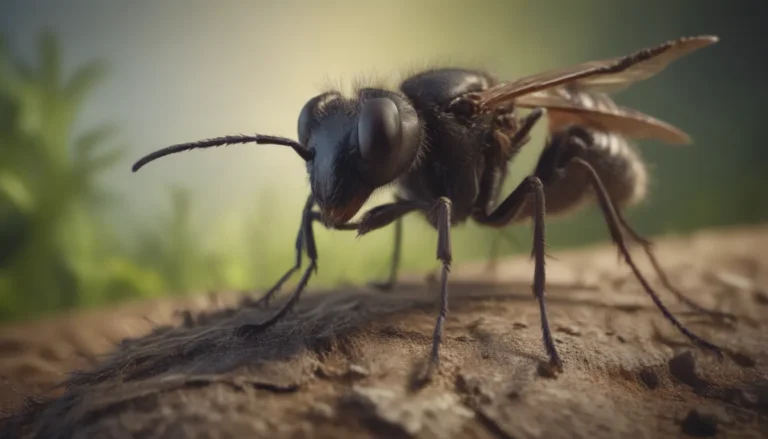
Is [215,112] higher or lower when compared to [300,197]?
higher

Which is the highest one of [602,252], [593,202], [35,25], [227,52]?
[35,25]

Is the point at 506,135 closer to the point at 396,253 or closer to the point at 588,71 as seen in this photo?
the point at 588,71

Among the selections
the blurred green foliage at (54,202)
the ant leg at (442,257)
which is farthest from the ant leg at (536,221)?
the blurred green foliage at (54,202)

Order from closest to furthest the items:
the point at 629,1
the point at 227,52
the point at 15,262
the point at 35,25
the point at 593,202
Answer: the point at 593,202, the point at 15,262, the point at 35,25, the point at 227,52, the point at 629,1

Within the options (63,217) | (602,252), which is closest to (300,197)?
(63,217)

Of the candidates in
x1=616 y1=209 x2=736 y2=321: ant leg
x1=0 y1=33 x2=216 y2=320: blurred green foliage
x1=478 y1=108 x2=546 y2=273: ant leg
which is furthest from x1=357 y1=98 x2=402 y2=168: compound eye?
x1=0 y1=33 x2=216 y2=320: blurred green foliage

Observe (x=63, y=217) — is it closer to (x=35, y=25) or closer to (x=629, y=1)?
(x=35, y=25)

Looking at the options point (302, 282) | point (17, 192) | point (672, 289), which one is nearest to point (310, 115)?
point (302, 282)
